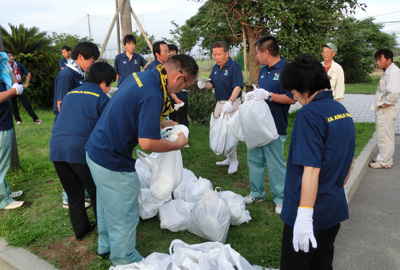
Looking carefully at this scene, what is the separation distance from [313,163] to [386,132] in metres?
4.36

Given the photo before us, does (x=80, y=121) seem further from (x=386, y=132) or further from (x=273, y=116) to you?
(x=386, y=132)

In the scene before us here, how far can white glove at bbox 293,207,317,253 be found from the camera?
1.67 m

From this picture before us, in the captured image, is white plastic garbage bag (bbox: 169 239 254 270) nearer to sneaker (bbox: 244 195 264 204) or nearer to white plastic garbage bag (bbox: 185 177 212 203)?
white plastic garbage bag (bbox: 185 177 212 203)

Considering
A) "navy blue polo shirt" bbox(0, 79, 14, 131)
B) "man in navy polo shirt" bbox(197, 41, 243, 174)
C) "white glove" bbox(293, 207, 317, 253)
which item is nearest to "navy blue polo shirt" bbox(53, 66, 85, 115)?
"navy blue polo shirt" bbox(0, 79, 14, 131)

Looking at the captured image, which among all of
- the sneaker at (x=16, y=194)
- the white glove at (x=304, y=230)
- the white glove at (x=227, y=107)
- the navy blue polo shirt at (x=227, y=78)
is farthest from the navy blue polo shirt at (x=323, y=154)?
the sneaker at (x=16, y=194)

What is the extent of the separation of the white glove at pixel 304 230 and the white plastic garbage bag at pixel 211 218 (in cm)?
125

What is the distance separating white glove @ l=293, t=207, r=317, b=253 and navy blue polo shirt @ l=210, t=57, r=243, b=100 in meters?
3.21

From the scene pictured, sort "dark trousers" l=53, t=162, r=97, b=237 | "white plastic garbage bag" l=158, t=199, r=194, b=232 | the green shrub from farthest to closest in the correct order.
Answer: the green shrub
"white plastic garbage bag" l=158, t=199, r=194, b=232
"dark trousers" l=53, t=162, r=97, b=237

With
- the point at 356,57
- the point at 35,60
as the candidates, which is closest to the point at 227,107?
the point at 35,60

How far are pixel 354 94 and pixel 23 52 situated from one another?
1385 cm

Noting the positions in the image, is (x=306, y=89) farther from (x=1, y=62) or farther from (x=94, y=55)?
(x=1, y=62)

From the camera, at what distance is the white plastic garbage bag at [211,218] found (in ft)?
9.57

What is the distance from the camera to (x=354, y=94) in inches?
579

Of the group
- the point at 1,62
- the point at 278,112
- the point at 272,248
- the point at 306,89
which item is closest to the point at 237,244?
the point at 272,248
